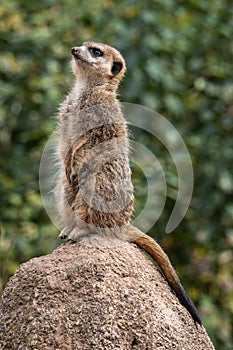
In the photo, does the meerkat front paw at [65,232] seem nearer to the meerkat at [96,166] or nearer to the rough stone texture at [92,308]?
the meerkat at [96,166]

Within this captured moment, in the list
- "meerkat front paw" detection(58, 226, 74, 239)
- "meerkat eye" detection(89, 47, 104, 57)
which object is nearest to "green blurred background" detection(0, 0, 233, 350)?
"meerkat eye" detection(89, 47, 104, 57)

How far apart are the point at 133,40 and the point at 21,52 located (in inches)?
30.1

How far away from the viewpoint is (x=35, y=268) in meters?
3.47

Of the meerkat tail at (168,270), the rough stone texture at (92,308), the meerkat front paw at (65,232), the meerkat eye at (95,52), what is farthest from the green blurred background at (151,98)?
the rough stone texture at (92,308)

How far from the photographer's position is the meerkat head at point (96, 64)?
162 inches

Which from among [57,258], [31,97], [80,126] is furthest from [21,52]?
[57,258]

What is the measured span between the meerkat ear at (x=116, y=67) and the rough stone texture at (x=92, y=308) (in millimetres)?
936

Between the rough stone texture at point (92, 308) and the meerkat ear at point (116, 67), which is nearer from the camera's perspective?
the rough stone texture at point (92, 308)

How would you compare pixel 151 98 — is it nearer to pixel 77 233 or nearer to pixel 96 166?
pixel 96 166

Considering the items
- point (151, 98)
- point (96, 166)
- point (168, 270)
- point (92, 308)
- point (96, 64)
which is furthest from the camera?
point (151, 98)

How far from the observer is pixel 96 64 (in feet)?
13.6

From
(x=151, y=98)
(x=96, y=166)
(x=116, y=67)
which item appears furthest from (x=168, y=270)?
(x=151, y=98)

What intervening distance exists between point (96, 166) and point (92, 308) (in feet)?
2.31

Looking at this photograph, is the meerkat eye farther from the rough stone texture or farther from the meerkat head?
the rough stone texture
